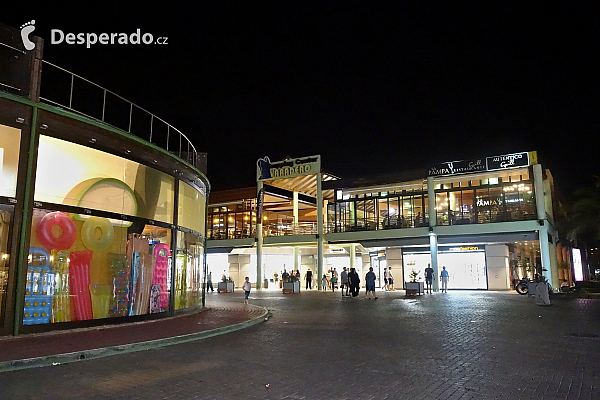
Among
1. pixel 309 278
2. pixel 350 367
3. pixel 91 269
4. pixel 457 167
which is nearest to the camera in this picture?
pixel 350 367

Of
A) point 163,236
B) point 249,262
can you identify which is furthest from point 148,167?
point 249,262

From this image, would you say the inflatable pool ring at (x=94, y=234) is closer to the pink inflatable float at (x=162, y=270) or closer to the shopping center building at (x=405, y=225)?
the pink inflatable float at (x=162, y=270)

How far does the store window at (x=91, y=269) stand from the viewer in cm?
1030

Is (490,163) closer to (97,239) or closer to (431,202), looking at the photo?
(431,202)

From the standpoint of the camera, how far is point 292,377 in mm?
6352

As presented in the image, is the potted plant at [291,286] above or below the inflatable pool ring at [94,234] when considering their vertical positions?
below

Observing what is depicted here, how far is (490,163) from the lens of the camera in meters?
29.9

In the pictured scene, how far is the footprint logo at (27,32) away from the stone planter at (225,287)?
78.8ft

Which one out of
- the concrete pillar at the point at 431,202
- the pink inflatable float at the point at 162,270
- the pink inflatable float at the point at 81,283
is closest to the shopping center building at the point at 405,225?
the concrete pillar at the point at 431,202

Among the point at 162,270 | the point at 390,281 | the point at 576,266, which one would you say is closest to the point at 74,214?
the point at 162,270

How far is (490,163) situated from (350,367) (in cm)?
2614

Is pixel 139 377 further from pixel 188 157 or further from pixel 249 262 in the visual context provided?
pixel 249 262

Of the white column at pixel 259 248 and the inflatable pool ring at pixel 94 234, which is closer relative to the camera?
the inflatable pool ring at pixel 94 234

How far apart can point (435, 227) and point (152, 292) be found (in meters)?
22.5
